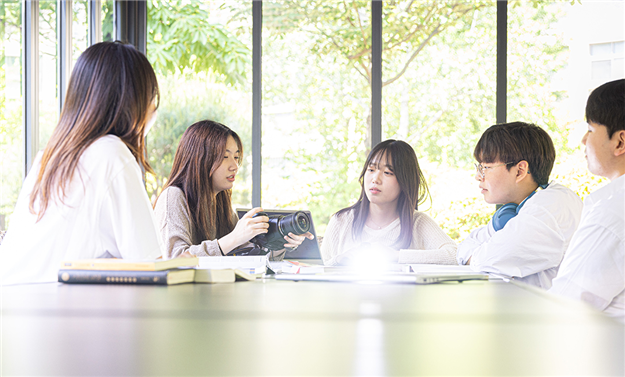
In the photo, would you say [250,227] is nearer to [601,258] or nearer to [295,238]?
[295,238]

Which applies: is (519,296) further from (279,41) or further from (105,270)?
(279,41)

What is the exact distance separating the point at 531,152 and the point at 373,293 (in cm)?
158

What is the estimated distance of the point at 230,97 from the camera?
4582 mm

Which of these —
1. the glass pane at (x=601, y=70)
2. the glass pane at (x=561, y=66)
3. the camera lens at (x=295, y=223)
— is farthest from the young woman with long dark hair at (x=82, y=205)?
the glass pane at (x=601, y=70)

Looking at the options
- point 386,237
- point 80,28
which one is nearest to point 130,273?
point 386,237

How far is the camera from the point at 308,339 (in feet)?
1.93

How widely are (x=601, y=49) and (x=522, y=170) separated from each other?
2702 mm

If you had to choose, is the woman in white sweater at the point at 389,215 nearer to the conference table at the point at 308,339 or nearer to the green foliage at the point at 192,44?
the conference table at the point at 308,339

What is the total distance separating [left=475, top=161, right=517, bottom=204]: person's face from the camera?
2266mm

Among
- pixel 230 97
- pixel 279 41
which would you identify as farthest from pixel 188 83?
pixel 279 41

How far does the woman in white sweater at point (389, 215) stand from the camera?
8.76 feet

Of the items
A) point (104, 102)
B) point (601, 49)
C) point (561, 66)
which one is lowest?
point (104, 102)

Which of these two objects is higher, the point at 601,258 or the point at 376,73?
the point at 376,73

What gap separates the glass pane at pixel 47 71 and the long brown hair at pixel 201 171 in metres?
1.11
